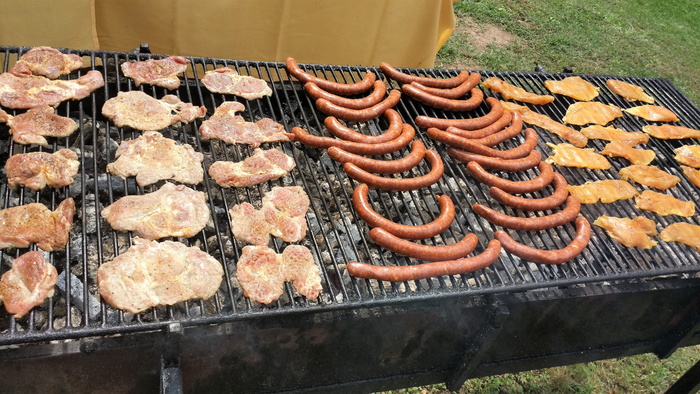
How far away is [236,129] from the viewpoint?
3.81 m

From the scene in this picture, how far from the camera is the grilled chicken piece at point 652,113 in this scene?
5.19 m

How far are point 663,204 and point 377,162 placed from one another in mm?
2302

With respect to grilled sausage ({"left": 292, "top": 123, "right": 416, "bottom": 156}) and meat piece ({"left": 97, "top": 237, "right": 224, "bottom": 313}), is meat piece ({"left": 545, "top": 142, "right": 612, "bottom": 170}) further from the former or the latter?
meat piece ({"left": 97, "top": 237, "right": 224, "bottom": 313})

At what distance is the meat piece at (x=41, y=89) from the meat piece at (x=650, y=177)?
4.13 meters

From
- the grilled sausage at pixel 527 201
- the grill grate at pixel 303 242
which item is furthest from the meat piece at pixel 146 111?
the grilled sausage at pixel 527 201

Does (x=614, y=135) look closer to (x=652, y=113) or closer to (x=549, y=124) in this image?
(x=549, y=124)

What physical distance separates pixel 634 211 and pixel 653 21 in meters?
11.2

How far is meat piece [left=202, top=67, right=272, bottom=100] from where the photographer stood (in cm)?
405

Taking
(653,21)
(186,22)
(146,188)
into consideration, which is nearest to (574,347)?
(146,188)

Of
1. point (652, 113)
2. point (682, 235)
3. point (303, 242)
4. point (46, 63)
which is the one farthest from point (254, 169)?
point (652, 113)

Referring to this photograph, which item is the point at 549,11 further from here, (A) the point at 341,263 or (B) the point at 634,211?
(A) the point at 341,263

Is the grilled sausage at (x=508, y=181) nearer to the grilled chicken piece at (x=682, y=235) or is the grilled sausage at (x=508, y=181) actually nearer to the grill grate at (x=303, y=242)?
the grill grate at (x=303, y=242)

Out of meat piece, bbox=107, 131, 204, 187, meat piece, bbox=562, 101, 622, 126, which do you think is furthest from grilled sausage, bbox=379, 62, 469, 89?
meat piece, bbox=107, 131, 204, 187

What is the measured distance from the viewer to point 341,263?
3.58 meters
